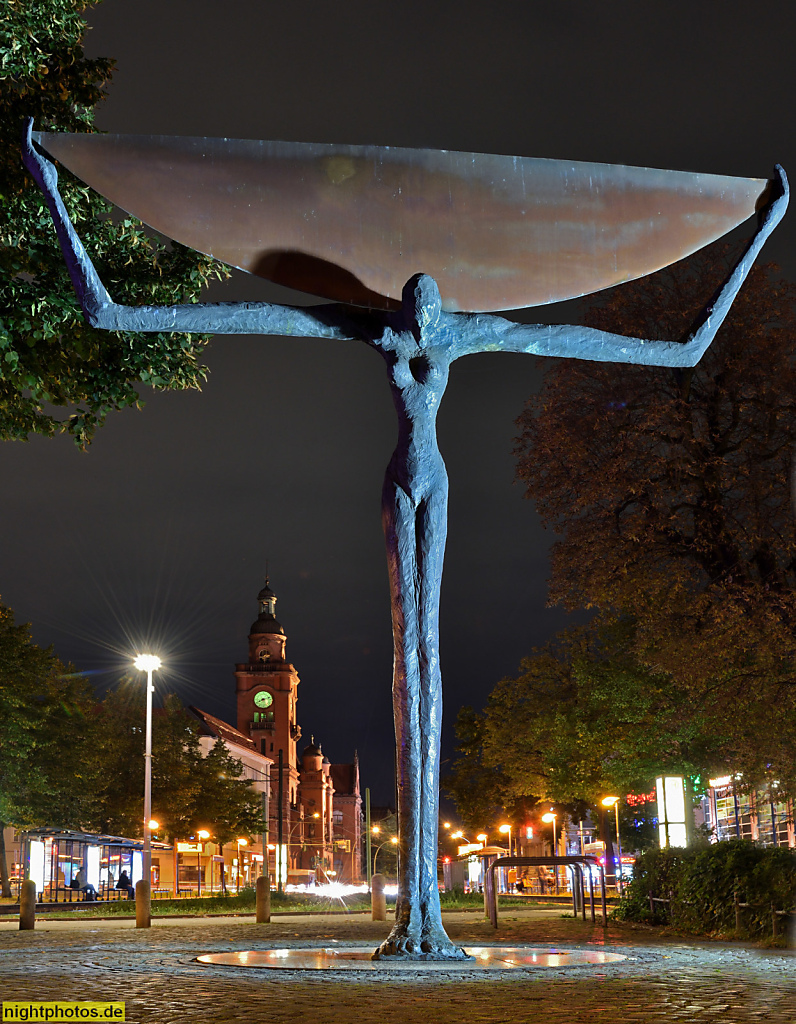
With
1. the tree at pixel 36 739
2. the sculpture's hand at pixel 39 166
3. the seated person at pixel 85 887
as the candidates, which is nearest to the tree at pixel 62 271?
the sculpture's hand at pixel 39 166

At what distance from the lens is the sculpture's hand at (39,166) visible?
824 centimetres

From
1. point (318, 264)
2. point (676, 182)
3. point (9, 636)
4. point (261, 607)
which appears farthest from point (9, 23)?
point (261, 607)

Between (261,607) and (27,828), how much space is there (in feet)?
299

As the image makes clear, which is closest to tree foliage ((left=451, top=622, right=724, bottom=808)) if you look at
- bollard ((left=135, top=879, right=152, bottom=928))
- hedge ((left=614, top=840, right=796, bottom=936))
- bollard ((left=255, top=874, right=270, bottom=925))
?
hedge ((left=614, top=840, right=796, bottom=936))

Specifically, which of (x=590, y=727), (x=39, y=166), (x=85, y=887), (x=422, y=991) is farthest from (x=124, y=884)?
(x=422, y=991)

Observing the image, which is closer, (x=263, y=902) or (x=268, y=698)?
(x=263, y=902)

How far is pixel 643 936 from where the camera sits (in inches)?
613

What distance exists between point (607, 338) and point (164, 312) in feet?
11.5

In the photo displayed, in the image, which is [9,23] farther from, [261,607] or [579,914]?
[261,607]

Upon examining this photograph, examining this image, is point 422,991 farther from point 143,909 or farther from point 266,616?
point 266,616

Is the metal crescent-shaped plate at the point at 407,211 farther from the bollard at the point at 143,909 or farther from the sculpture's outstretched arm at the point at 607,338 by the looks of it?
the bollard at the point at 143,909

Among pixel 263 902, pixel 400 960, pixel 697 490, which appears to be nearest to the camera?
pixel 400 960

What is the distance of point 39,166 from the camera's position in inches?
328

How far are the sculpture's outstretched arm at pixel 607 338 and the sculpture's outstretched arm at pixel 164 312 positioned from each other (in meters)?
0.99
